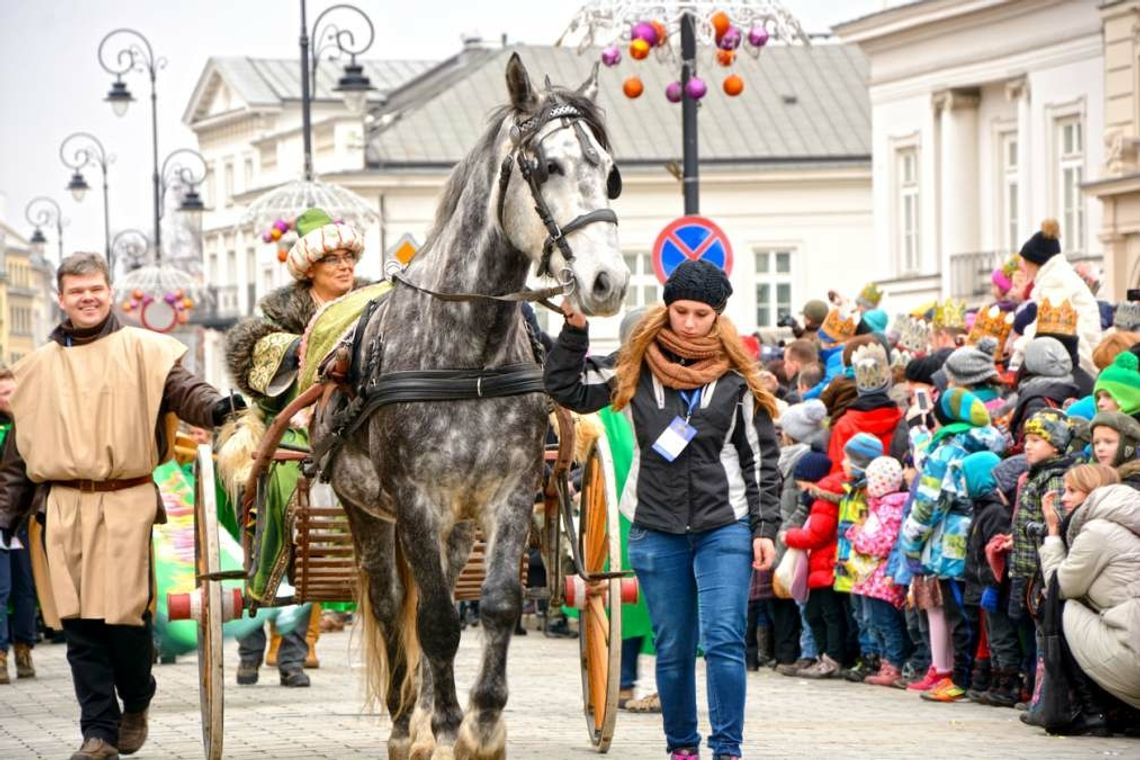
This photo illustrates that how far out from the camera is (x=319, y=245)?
11.6 meters

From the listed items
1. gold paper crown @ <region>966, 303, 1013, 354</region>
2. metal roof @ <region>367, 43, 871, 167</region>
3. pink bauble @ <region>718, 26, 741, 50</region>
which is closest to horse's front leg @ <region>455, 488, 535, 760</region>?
gold paper crown @ <region>966, 303, 1013, 354</region>

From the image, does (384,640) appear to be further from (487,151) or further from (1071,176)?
(1071,176)

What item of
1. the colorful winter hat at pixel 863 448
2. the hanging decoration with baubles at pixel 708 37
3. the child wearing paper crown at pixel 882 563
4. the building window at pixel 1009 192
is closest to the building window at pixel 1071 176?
→ the building window at pixel 1009 192

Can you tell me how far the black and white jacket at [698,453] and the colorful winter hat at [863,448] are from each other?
4.82 metres

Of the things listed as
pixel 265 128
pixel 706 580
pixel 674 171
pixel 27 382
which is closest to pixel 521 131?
pixel 706 580

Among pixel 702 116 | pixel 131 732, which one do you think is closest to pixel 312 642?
pixel 131 732

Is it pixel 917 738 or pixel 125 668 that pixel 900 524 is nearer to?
pixel 917 738

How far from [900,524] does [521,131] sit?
5593 mm

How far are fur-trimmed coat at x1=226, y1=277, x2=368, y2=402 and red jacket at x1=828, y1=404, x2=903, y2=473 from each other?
3.63 metres

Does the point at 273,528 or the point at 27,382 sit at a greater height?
the point at 27,382

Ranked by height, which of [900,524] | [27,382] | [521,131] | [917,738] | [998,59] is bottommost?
[917,738]

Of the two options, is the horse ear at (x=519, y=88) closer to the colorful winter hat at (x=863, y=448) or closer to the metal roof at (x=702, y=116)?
→ the colorful winter hat at (x=863, y=448)

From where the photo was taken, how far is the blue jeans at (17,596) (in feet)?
52.1

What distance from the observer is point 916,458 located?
13375 mm
